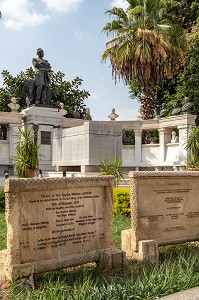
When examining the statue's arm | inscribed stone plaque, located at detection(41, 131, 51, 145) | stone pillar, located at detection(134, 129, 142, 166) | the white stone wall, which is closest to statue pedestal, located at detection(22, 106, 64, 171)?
inscribed stone plaque, located at detection(41, 131, 51, 145)

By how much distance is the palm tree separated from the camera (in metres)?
22.3

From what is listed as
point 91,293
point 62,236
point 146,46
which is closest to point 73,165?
point 146,46

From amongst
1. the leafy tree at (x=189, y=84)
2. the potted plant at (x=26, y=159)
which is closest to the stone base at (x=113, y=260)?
the potted plant at (x=26, y=159)

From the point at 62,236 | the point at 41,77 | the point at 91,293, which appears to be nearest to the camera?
the point at 91,293

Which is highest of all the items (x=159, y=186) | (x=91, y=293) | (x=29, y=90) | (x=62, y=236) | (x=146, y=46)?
(x=146, y=46)

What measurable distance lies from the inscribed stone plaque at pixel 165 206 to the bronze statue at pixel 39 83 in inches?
606

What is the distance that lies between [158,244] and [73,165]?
11.4 m

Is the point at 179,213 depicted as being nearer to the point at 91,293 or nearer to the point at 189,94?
the point at 91,293

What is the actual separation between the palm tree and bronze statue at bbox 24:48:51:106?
4537mm

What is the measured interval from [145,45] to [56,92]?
31.7ft

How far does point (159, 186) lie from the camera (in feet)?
18.1

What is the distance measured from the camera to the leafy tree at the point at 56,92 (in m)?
28.8

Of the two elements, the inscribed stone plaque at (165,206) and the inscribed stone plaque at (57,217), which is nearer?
the inscribed stone plaque at (57,217)

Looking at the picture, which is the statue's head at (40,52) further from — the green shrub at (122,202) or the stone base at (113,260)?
the stone base at (113,260)
